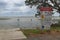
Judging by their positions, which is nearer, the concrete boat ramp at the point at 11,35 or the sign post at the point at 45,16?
the concrete boat ramp at the point at 11,35

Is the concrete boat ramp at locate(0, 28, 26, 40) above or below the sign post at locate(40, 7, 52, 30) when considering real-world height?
below

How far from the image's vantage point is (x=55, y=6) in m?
40.7

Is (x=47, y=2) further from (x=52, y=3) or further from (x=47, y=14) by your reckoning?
(x=47, y=14)

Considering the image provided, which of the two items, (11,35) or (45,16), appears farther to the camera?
(45,16)

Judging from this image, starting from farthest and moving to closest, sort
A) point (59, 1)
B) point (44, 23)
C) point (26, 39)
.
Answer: point (59, 1) → point (44, 23) → point (26, 39)

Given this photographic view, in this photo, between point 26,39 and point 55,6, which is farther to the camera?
point 55,6

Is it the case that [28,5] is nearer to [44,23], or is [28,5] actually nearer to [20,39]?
[44,23]

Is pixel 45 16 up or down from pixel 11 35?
up

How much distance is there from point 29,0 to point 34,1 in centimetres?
77

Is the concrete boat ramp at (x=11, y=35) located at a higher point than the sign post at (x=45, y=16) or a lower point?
lower

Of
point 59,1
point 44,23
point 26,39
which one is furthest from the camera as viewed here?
point 59,1

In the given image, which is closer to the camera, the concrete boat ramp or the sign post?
the concrete boat ramp

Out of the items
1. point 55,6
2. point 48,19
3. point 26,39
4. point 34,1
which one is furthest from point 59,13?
point 26,39

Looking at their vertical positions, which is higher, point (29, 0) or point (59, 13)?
point (29, 0)
